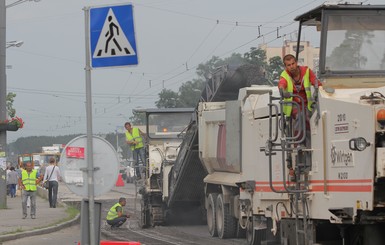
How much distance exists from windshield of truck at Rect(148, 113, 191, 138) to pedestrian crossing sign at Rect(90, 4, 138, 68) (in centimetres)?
1578

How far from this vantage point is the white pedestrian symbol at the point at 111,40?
964 centimetres

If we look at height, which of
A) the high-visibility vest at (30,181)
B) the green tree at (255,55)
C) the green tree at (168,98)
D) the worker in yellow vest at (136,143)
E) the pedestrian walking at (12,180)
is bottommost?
the pedestrian walking at (12,180)

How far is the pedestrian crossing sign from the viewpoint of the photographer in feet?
31.6

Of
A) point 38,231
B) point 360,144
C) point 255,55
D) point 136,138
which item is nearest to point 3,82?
point 136,138

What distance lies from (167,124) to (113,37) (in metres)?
16.3

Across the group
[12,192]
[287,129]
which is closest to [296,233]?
[287,129]

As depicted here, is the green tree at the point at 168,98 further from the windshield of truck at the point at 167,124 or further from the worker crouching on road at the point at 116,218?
the worker crouching on road at the point at 116,218

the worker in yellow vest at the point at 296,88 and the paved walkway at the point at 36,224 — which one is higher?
the worker in yellow vest at the point at 296,88

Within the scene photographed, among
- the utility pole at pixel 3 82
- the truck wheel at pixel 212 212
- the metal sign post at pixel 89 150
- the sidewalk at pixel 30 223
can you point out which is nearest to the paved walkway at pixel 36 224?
the sidewalk at pixel 30 223

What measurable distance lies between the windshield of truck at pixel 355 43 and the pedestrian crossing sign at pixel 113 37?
3.75m

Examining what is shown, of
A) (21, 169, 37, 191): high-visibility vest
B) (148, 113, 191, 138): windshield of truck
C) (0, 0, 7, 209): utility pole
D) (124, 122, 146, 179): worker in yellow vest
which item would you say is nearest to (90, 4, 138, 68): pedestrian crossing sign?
(148, 113, 191, 138): windshield of truck

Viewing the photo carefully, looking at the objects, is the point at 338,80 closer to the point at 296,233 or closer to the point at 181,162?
the point at 296,233

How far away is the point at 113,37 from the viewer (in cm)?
965

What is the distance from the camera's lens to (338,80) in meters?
12.3
